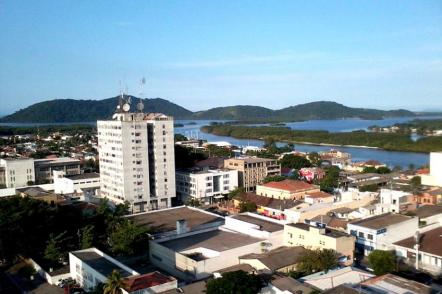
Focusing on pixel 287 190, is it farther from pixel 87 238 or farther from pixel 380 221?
pixel 87 238

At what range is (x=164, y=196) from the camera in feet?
44.0

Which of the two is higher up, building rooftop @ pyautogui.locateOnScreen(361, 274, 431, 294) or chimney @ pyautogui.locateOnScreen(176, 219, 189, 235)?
chimney @ pyautogui.locateOnScreen(176, 219, 189, 235)

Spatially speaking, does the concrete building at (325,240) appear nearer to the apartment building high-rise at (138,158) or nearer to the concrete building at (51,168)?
the apartment building high-rise at (138,158)

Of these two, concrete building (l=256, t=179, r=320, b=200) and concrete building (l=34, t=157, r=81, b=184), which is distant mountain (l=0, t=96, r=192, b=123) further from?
concrete building (l=256, t=179, r=320, b=200)

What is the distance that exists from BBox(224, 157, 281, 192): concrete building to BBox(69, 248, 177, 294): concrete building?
29.2ft

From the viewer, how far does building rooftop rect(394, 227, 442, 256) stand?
775cm

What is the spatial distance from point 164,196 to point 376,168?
9675 mm

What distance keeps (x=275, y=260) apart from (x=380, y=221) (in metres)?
2.76

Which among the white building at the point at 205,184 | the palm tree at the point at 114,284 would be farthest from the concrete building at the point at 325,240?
the white building at the point at 205,184

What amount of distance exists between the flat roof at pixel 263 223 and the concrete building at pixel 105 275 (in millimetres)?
3073

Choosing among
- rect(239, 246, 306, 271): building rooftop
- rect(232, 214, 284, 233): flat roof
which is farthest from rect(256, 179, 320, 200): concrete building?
rect(239, 246, 306, 271): building rooftop

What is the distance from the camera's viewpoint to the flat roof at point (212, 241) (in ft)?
26.6

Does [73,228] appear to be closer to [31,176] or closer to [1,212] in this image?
[1,212]

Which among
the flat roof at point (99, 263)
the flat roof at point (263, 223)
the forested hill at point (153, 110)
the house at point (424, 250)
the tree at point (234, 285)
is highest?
the forested hill at point (153, 110)
